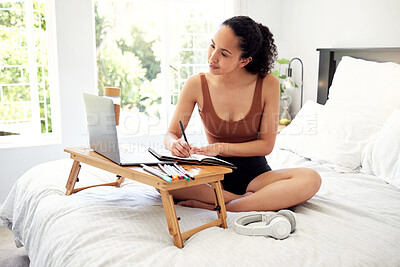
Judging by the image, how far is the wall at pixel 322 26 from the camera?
2672 millimetres

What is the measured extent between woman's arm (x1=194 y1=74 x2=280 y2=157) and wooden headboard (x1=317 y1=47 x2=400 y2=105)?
1.16 metres

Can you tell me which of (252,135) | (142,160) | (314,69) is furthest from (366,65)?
(142,160)

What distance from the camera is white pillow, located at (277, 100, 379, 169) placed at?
→ 2273 mm

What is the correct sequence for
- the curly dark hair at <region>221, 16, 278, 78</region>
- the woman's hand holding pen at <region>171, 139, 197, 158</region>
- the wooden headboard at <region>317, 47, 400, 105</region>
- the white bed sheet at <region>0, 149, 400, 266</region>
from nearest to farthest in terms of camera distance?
the white bed sheet at <region>0, 149, 400, 266</region> → the woman's hand holding pen at <region>171, 139, 197, 158</region> → the curly dark hair at <region>221, 16, 278, 78</region> → the wooden headboard at <region>317, 47, 400, 105</region>

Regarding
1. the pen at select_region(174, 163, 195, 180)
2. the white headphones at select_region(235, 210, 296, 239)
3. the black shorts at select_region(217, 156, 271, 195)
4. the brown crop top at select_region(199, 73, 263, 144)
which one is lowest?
the white headphones at select_region(235, 210, 296, 239)

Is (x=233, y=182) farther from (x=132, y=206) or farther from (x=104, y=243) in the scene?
(x=104, y=243)

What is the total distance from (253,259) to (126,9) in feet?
9.30

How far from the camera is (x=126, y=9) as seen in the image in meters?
3.50

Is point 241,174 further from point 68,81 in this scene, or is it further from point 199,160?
point 68,81

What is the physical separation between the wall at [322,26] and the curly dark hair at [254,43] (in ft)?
3.75

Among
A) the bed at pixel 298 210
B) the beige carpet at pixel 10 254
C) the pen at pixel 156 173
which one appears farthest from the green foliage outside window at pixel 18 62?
the pen at pixel 156 173

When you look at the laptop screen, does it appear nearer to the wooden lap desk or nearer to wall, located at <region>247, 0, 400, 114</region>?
the wooden lap desk

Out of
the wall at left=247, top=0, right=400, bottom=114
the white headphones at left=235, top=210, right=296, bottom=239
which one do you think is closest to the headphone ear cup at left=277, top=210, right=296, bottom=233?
the white headphones at left=235, top=210, right=296, bottom=239

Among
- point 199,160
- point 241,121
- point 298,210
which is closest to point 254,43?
point 241,121
